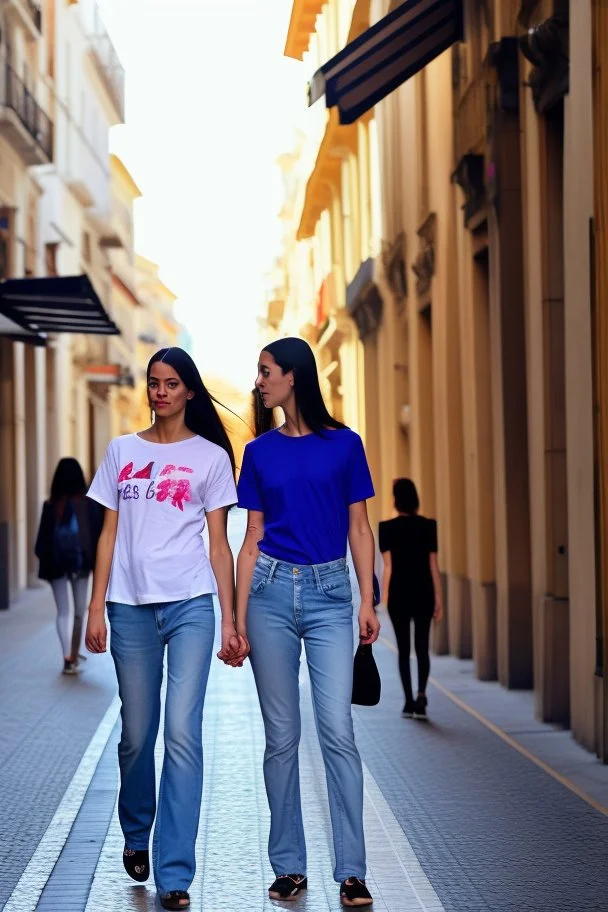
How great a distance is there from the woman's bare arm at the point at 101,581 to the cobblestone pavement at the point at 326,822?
950 mm

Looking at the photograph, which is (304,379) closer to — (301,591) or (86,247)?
(301,591)

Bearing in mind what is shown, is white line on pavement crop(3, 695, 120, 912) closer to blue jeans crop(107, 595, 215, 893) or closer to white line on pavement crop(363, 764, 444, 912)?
blue jeans crop(107, 595, 215, 893)

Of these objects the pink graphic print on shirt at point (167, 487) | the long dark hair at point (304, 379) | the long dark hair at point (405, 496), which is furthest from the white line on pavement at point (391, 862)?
the long dark hair at point (405, 496)

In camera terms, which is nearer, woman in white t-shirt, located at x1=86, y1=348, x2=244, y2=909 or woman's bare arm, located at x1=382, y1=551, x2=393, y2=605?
woman in white t-shirt, located at x1=86, y1=348, x2=244, y2=909

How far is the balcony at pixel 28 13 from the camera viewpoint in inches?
1037

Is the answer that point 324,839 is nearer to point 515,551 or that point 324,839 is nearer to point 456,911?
point 456,911

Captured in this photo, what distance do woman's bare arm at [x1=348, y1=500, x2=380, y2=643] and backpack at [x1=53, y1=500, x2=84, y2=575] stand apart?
853cm

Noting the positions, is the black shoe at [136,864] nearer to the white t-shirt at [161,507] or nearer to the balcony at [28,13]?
the white t-shirt at [161,507]

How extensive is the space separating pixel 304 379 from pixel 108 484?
841mm

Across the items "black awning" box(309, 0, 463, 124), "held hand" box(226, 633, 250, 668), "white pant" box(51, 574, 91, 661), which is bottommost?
"white pant" box(51, 574, 91, 661)

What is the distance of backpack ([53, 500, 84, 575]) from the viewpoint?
14.5 m

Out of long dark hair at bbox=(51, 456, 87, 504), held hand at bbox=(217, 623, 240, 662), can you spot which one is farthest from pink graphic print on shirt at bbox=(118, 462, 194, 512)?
long dark hair at bbox=(51, 456, 87, 504)

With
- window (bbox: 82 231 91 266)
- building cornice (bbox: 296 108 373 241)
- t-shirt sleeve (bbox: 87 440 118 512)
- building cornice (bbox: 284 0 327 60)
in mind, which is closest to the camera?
t-shirt sleeve (bbox: 87 440 118 512)

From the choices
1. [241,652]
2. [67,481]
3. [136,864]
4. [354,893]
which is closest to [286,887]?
[354,893]
